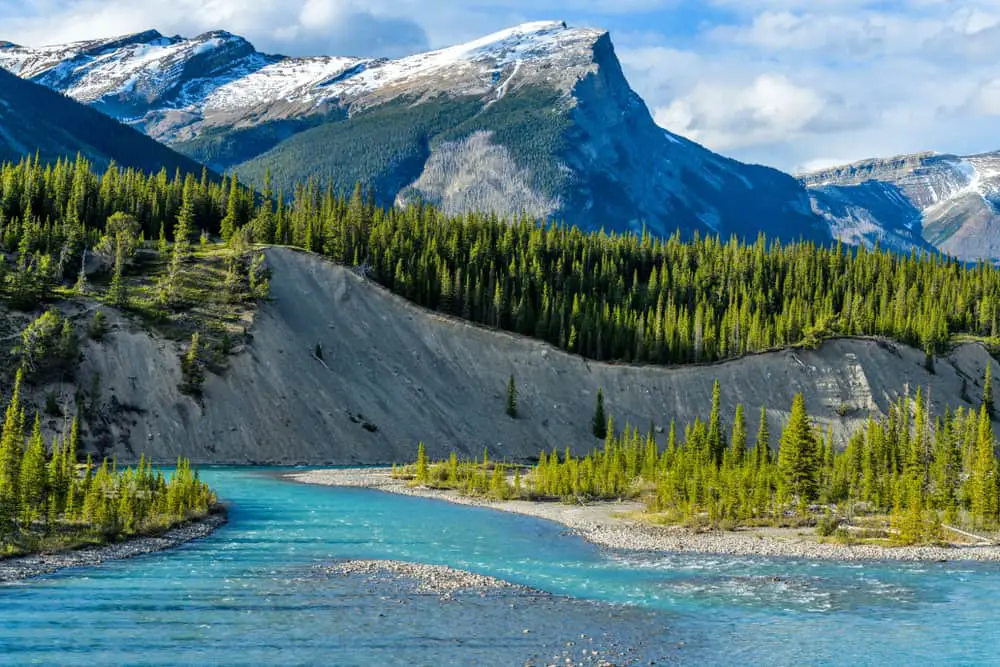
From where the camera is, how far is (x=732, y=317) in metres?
164

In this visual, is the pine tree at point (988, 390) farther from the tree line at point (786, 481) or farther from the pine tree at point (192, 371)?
the pine tree at point (192, 371)

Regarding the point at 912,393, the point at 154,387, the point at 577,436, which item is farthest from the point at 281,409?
the point at 912,393

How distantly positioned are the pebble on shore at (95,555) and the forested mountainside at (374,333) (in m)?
47.8

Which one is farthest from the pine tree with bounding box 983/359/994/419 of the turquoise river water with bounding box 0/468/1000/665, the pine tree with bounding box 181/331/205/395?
the pine tree with bounding box 181/331/205/395

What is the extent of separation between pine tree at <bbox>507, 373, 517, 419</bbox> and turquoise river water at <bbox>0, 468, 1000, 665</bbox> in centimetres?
6985

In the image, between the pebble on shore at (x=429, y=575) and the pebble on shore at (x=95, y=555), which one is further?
the pebble on shore at (x=429, y=575)

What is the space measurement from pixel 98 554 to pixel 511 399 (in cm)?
8376

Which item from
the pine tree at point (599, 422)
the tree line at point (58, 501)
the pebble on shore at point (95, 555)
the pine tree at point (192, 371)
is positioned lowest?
the pebble on shore at point (95, 555)

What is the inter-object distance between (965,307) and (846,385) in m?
61.2

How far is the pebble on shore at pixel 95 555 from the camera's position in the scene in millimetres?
42969

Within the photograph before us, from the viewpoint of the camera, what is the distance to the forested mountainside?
360 feet

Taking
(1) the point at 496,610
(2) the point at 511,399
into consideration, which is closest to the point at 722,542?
(1) the point at 496,610

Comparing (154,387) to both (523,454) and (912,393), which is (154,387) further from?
(912,393)

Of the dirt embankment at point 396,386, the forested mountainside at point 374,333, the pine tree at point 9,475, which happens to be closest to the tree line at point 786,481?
the dirt embankment at point 396,386
